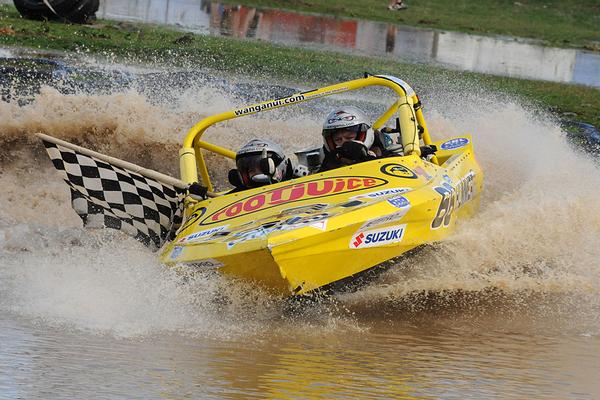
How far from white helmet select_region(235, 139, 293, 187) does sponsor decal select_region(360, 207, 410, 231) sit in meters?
1.51

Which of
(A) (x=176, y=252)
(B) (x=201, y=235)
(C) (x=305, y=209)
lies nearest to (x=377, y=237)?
(C) (x=305, y=209)

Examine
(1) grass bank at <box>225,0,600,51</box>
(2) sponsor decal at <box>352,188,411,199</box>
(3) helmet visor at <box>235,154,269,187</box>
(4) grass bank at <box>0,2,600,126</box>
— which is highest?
(2) sponsor decal at <box>352,188,411,199</box>

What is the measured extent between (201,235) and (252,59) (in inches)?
458

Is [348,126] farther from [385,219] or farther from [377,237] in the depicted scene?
[377,237]

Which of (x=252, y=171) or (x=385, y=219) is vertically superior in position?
(x=385, y=219)

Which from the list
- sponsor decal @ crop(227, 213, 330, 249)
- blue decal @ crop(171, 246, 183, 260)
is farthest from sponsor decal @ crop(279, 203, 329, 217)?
blue decal @ crop(171, 246, 183, 260)

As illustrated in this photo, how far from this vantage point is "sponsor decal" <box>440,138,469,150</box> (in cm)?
1148

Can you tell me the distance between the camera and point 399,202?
28.1 ft

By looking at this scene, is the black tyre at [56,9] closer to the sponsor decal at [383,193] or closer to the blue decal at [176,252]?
the blue decal at [176,252]

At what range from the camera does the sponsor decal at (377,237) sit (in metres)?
7.99

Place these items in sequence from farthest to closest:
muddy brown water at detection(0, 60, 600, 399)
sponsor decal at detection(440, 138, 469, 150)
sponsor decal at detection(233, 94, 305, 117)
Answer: sponsor decal at detection(440, 138, 469, 150)
sponsor decal at detection(233, 94, 305, 117)
muddy brown water at detection(0, 60, 600, 399)

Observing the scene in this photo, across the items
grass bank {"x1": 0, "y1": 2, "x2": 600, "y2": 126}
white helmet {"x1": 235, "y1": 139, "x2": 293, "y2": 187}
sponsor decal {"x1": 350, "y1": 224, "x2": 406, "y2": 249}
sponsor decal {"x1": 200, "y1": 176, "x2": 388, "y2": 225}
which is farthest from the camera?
grass bank {"x1": 0, "y1": 2, "x2": 600, "y2": 126}

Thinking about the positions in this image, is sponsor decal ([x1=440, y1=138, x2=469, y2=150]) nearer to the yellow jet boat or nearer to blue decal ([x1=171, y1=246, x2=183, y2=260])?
the yellow jet boat

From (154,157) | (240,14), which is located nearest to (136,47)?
(154,157)
